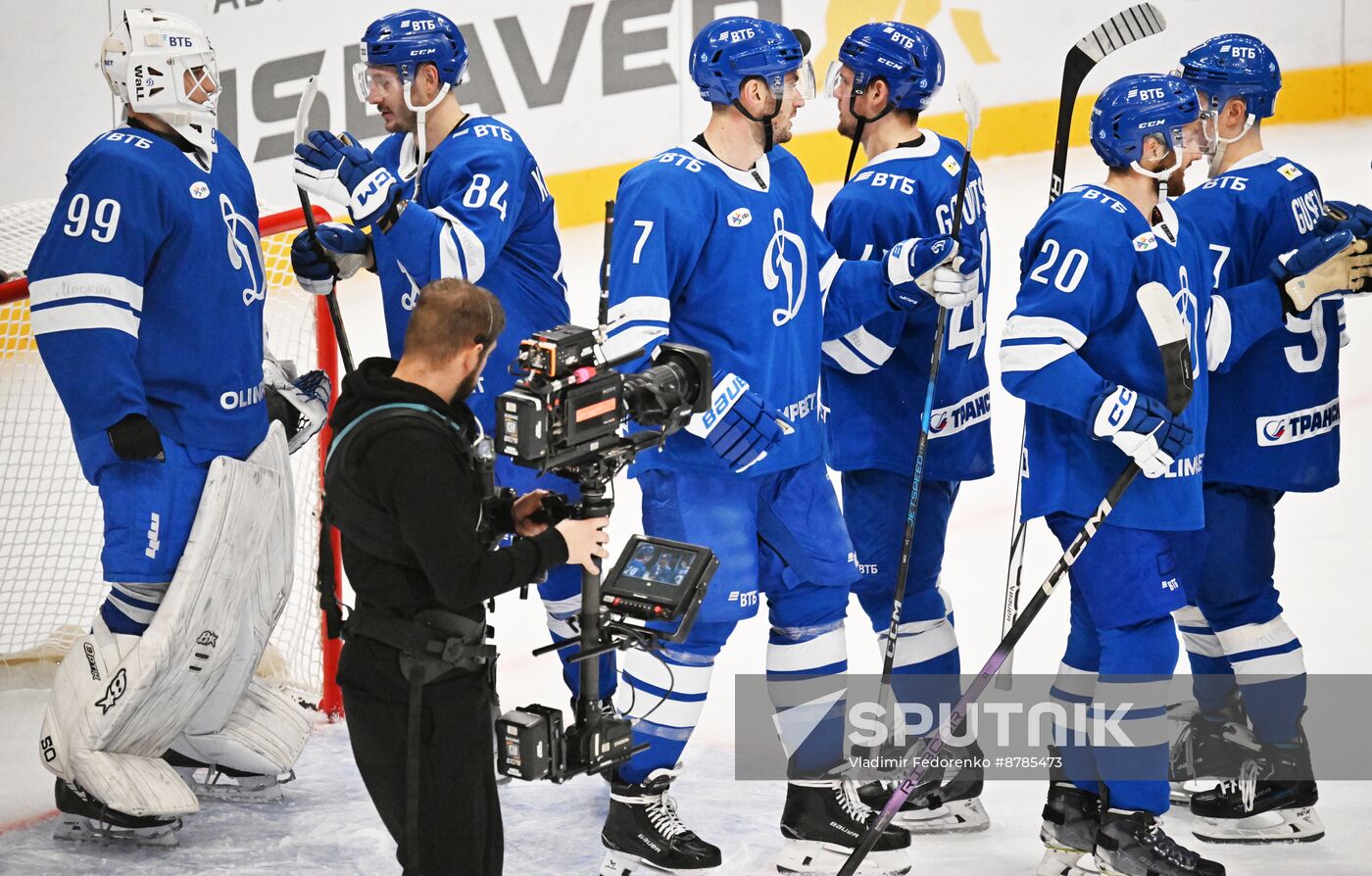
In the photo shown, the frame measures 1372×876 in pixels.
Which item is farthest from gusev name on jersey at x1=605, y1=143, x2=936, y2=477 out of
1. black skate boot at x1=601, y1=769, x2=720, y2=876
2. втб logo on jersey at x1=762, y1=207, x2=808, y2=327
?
black skate boot at x1=601, y1=769, x2=720, y2=876

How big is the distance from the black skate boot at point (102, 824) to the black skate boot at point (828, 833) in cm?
119

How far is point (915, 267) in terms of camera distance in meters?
3.18

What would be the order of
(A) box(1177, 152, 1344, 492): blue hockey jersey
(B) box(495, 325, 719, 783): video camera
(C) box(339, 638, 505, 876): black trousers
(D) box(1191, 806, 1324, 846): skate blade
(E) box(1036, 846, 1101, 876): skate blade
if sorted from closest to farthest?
1. (B) box(495, 325, 719, 783): video camera
2. (C) box(339, 638, 505, 876): black trousers
3. (E) box(1036, 846, 1101, 876): skate blade
4. (D) box(1191, 806, 1324, 846): skate blade
5. (A) box(1177, 152, 1344, 492): blue hockey jersey

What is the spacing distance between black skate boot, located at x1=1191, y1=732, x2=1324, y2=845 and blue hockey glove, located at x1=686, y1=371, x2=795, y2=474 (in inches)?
47.1

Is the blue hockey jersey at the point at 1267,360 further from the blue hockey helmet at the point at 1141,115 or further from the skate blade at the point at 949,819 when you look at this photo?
the skate blade at the point at 949,819

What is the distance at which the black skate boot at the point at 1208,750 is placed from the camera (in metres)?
3.51

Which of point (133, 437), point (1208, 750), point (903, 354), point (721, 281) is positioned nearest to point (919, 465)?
point (903, 354)

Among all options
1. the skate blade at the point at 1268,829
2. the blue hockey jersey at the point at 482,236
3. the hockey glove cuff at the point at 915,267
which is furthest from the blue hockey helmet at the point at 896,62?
the skate blade at the point at 1268,829

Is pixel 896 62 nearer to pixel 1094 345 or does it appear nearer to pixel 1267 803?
pixel 1094 345

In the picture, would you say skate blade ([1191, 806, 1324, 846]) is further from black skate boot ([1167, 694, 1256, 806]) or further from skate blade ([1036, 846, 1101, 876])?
skate blade ([1036, 846, 1101, 876])

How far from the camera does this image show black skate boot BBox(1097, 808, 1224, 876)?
2957mm

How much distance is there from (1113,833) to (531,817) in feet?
3.71

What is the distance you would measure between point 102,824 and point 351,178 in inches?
52.4

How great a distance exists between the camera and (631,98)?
6207 millimetres
